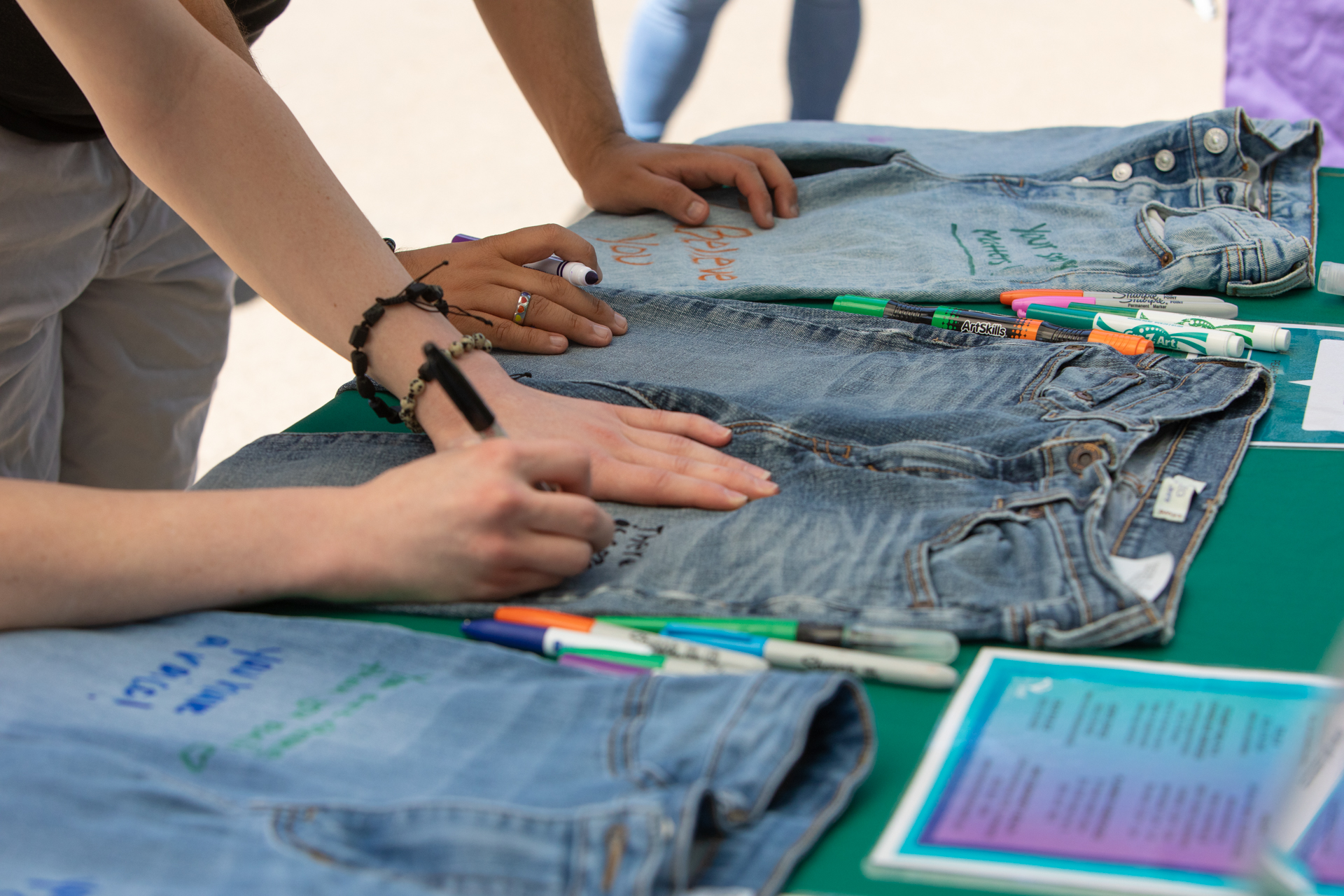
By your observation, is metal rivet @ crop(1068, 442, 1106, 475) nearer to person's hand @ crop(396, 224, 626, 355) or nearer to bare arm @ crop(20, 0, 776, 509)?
bare arm @ crop(20, 0, 776, 509)

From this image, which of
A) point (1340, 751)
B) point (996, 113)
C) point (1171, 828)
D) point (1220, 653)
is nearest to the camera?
point (1340, 751)

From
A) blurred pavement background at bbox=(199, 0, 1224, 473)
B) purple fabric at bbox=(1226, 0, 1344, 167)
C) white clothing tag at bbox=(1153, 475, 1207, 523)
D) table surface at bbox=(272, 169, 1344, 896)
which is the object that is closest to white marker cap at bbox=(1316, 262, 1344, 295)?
table surface at bbox=(272, 169, 1344, 896)

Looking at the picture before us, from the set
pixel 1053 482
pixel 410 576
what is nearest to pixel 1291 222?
pixel 1053 482

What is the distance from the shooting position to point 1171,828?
1.43 ft

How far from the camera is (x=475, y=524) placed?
0.58 meters

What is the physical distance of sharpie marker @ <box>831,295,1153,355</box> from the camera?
898 mm

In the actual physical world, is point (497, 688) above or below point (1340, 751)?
below

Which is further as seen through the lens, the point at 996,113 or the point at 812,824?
the point at 996,113

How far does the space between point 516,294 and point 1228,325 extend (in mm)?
631

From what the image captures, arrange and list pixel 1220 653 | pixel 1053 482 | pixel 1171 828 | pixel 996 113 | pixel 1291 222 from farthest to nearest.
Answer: pixel 996 113 → pixel 1291 222 → pixel 1053 482 → pixel 1220 653 → pixel 1171 828

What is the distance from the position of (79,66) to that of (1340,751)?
810mm

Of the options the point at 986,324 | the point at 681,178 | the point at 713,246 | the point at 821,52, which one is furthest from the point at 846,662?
the point at 821,52

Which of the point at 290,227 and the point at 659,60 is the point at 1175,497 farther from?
the point at 659,60

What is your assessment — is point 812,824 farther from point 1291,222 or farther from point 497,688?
point 1291,222
